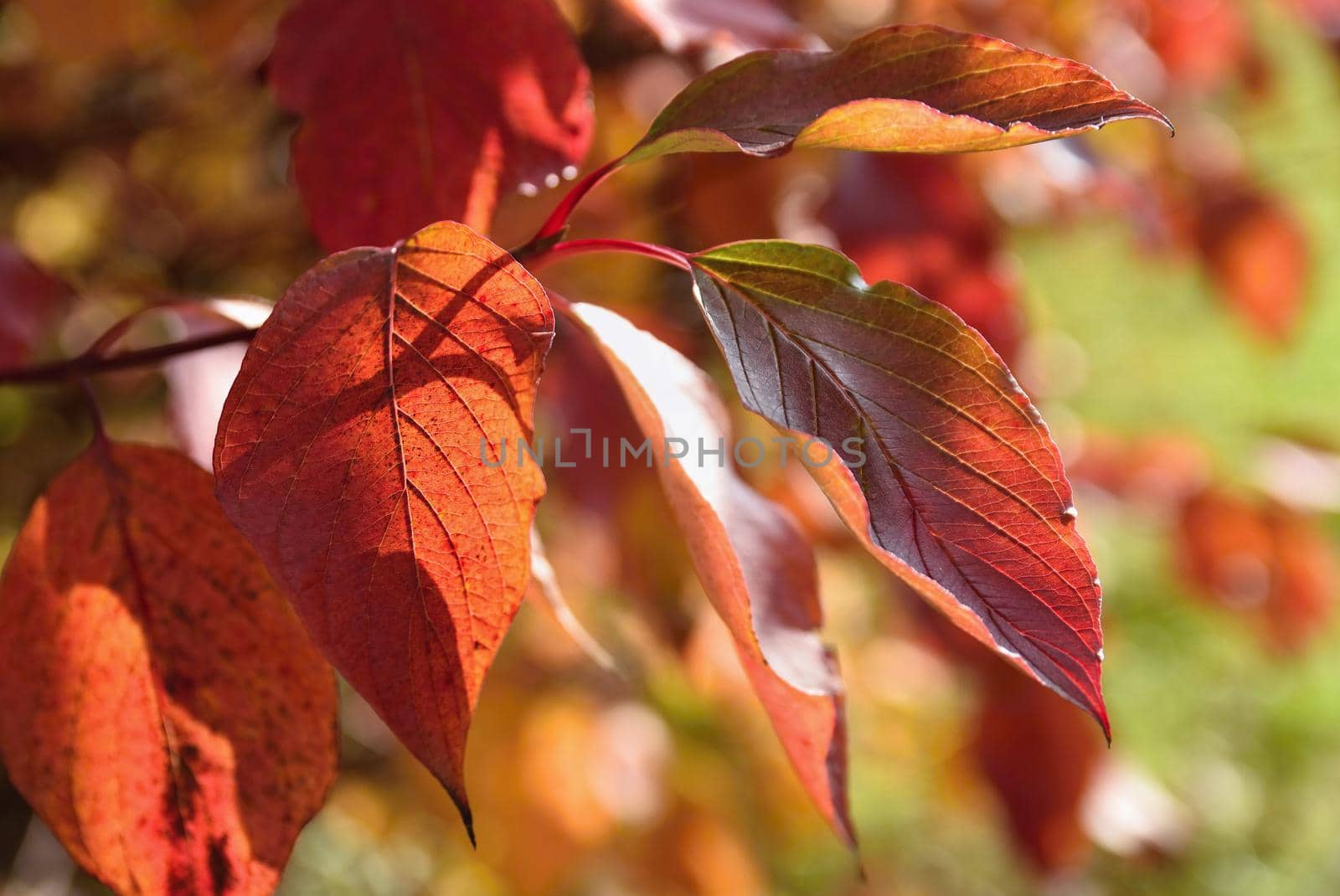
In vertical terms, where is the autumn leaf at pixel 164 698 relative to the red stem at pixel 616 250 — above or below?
below

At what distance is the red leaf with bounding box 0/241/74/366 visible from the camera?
21.8 inches

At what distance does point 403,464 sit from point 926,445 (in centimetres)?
13

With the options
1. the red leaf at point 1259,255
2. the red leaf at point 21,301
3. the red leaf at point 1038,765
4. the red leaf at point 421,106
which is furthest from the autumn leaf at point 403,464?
the red leaf at point 1259,255

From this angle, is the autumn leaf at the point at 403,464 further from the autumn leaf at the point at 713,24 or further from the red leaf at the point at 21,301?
the red leaf at the point at 21,301

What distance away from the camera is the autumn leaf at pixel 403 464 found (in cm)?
26

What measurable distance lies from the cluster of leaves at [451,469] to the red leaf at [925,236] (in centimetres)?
28

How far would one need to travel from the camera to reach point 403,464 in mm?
276

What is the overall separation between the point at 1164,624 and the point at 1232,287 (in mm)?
2507

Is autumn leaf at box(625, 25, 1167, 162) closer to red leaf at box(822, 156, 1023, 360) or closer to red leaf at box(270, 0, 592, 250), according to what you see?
red leaf at box(270, 0, 592, 250)

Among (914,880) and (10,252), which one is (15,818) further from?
(914,880)

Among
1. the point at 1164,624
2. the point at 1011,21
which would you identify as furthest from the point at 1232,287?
the point at 1164,624

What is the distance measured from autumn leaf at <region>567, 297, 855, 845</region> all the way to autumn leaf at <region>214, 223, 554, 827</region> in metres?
0.05

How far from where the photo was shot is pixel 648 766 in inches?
40.8

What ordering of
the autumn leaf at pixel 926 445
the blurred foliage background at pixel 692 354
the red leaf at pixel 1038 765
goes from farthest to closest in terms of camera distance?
the red leaf at pixel 1038 765
the blurred foliage background at pixel 692 354
the autumn leaf at pixel 926 445
